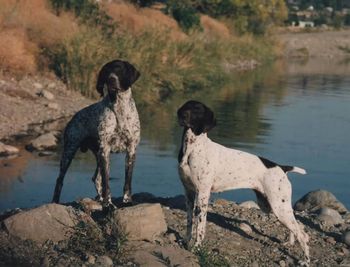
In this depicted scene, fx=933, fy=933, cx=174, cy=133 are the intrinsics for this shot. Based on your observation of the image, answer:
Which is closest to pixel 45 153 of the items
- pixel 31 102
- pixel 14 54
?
pixel 31 102

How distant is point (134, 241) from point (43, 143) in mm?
10399

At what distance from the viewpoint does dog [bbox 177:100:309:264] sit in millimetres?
A: 9398

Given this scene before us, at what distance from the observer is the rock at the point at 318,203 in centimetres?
1393

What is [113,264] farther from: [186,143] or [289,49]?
[289,49]

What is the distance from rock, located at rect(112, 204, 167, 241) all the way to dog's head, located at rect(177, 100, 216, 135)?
0.96m

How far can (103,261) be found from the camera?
8.91 m

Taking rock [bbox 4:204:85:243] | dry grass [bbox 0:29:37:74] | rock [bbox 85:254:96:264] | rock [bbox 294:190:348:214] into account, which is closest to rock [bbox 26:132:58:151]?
rock [bbox 294:190:348:214]

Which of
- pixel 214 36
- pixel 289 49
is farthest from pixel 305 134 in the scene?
pixel 289 49

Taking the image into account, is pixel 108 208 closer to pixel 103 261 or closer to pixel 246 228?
pixel 103 261

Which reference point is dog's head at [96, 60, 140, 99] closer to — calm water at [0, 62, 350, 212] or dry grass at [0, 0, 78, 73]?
calm water at [0, 62, 350, 212]

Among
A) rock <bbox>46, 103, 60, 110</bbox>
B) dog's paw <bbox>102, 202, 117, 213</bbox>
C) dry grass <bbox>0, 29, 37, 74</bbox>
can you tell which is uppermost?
dog's paw <bbox>102, 202, 117, 213</bbox>

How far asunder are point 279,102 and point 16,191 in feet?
61.0

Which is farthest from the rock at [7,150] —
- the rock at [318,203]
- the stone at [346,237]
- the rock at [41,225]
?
the rock at [41,225]

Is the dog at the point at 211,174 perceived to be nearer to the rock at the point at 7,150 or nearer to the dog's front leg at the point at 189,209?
the dog's front leg at the point at 189,209
